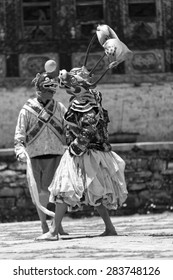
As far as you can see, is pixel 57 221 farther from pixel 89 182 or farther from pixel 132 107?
pixel 132 107

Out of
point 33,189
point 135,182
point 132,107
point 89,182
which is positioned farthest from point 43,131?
point 132,107

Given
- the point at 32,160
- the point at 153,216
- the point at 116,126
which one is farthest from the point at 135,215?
the point at 32,160

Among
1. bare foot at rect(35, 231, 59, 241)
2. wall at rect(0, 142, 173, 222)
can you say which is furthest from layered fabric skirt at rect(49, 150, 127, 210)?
wall at rect(0, 142, 173, 222)

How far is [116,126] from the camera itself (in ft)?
52.8

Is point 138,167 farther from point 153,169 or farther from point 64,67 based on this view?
point 64,67

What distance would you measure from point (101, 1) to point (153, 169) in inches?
106

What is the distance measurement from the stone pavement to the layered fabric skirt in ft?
1.12

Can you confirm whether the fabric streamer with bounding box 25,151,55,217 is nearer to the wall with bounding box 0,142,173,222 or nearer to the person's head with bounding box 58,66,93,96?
the person's head with bounding box 58,66,93,96

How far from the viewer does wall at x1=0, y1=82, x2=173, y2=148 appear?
16094 mm

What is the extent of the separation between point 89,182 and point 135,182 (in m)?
6.02

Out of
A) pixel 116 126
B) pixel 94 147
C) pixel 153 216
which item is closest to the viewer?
pixel 94 147

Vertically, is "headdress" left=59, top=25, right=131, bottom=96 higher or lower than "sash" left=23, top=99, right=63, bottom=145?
higher

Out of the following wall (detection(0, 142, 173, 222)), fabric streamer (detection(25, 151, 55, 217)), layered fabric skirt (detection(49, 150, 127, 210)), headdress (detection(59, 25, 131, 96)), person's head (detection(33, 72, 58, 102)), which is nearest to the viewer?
layered fabric skirt (detection(49, 150, 127, 210))

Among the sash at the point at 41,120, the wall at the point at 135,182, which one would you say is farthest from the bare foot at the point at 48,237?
the wall at the point at 135,182
